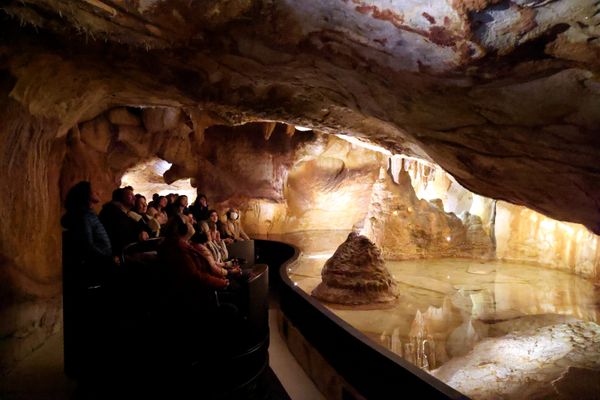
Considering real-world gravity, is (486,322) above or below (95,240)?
below

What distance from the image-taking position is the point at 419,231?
11.0m

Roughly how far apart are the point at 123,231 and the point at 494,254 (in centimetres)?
981

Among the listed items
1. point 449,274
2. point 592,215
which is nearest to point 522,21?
point 592,215

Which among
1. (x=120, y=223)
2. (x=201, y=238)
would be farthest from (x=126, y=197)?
(x=201, y=238)

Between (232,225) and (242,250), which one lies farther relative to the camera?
(232,225)

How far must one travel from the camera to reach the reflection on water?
4.30 m

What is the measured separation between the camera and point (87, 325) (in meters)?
3.56

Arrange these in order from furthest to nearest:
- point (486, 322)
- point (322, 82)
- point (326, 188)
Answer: point (326, 188), point (486, 322), point (322, 82)

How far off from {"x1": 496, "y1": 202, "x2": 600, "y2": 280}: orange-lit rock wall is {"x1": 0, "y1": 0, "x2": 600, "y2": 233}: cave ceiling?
5455 mm

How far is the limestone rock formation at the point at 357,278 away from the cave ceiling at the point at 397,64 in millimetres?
2762

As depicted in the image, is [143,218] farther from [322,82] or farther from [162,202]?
[322,82]

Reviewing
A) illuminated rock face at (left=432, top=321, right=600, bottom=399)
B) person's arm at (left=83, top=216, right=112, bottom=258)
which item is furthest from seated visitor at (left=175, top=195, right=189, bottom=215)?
illuminated rock face at (left=432, top=321, right=600, bottom=399)

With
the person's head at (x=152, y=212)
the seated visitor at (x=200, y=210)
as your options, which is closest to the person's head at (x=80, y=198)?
the person's head at (x=152, y=212)

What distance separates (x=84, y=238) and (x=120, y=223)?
2.10 feet
